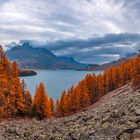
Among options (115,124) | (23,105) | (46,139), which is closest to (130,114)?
(115,124)

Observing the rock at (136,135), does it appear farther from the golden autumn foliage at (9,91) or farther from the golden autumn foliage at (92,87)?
the golden autumn foliage at (92,87)

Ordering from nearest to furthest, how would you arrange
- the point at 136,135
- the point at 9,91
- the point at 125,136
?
the point at 136,135 < the point at 125,136 < the point at 9,91

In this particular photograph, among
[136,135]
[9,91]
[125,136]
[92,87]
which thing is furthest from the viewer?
[92,87]

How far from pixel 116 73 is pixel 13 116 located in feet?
221

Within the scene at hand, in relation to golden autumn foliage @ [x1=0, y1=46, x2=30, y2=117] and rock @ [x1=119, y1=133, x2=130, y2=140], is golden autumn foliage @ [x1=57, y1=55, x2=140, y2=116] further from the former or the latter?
rock @ [x1=119, y1=133, x2=130, y2=140]

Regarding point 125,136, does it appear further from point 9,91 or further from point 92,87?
point 92,87

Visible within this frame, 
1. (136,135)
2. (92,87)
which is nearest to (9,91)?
(136,135)

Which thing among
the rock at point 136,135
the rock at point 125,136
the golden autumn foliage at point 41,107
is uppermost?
the rock at point 136,135

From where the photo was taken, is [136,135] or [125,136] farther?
[125,136]

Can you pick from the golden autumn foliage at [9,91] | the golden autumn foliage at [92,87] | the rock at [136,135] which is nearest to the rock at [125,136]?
the rock at [136,135]

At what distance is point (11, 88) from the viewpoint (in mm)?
71625

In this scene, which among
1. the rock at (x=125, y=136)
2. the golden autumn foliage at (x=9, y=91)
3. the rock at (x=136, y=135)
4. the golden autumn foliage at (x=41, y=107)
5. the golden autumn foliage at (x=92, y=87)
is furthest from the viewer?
the golden autumn foliage at (x=92, y=87)

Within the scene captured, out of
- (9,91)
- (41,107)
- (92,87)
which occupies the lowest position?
(41,107)

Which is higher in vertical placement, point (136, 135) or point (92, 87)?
point (136, 135)
